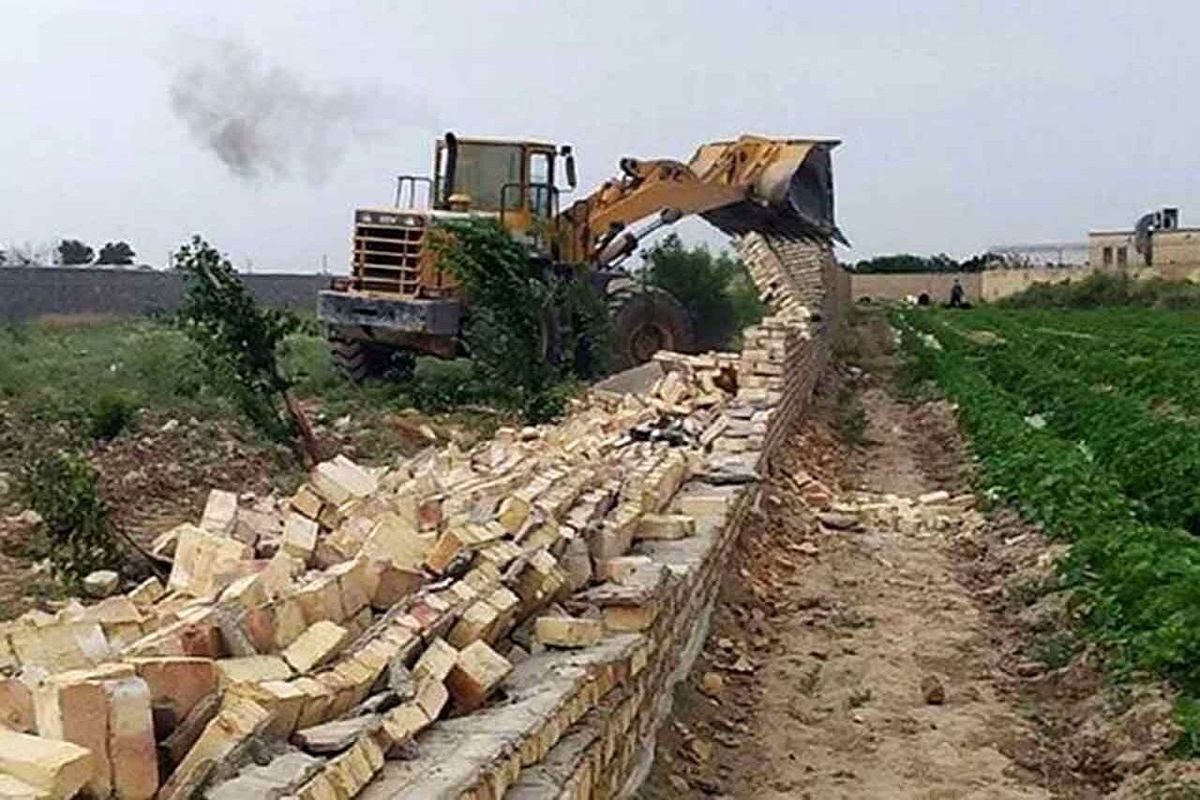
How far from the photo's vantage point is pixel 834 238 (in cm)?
2828

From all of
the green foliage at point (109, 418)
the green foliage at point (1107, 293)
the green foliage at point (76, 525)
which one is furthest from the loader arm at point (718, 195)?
the green foliage at point (1107, 293)

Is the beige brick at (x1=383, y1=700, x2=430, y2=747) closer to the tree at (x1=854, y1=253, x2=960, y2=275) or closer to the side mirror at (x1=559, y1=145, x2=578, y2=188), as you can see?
the side mirror at (x1=559, y1=145, x2=578, y2=188)

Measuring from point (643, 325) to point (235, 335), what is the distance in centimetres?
726

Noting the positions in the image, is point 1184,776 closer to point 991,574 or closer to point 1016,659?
point 1016,659

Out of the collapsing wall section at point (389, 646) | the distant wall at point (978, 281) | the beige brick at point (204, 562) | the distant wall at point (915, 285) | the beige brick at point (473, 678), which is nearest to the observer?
the collapsing wall section at point (389, 646)

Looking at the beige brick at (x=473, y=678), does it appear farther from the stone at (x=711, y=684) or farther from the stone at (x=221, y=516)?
the stone at (x=711, y=684)

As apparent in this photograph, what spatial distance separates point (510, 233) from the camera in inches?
762

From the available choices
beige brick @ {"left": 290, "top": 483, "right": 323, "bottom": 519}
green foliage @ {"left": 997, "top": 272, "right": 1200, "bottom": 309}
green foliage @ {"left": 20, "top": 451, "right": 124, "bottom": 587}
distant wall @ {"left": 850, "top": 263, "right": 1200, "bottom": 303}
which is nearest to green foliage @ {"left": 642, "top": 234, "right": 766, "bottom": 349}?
green foliage @ {"left": 20, "top": 451, "right": 124, "bottom": 587}

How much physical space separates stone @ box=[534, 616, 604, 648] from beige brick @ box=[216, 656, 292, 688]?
1.37 meters

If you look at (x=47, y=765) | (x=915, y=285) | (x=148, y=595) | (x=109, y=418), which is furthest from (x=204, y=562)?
(x=915, y=285)

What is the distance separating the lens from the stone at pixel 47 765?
3242 millimetres

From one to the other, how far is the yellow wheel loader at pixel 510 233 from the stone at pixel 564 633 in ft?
42.5

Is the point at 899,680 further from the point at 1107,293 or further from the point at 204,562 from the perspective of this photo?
the point at 1107,293

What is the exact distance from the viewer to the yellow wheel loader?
19719 millimetres
